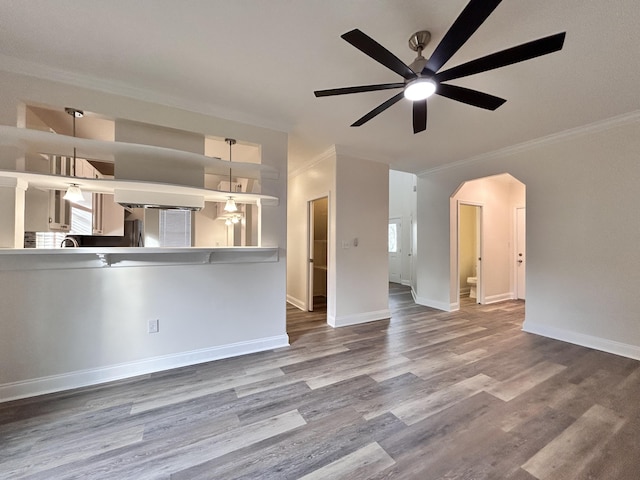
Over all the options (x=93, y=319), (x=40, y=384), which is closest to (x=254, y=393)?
(x=93, y=319)

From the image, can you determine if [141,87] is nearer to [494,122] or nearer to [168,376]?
[168,376]

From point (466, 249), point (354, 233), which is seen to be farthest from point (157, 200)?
point (466, 249)

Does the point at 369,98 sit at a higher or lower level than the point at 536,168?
higher

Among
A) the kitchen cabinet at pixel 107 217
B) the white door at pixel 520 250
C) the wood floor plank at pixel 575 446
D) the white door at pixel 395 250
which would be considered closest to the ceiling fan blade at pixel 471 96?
the wood floor plank at pixel 575 446

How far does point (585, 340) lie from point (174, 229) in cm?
568

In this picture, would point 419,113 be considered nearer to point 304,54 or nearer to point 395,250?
point 304,54

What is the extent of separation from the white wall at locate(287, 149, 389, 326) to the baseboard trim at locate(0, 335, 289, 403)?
4.12 feet

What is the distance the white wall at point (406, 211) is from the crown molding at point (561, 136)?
2.93 meters

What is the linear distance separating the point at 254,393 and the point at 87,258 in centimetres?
193

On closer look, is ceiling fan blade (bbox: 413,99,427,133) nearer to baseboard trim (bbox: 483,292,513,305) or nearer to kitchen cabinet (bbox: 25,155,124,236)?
kitchen cabinet (bbox: 25,155,124,236)

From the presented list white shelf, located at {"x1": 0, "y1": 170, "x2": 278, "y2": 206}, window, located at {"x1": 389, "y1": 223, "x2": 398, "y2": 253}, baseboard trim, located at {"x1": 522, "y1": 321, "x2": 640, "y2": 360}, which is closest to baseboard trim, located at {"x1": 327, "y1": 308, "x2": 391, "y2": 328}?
baseboard trim, located at {"x1": 522, "y1": 321, "x2": 640, "y2": 360}

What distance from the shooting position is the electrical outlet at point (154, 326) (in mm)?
2619

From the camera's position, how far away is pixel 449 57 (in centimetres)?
153

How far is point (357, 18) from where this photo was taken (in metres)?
1.71
